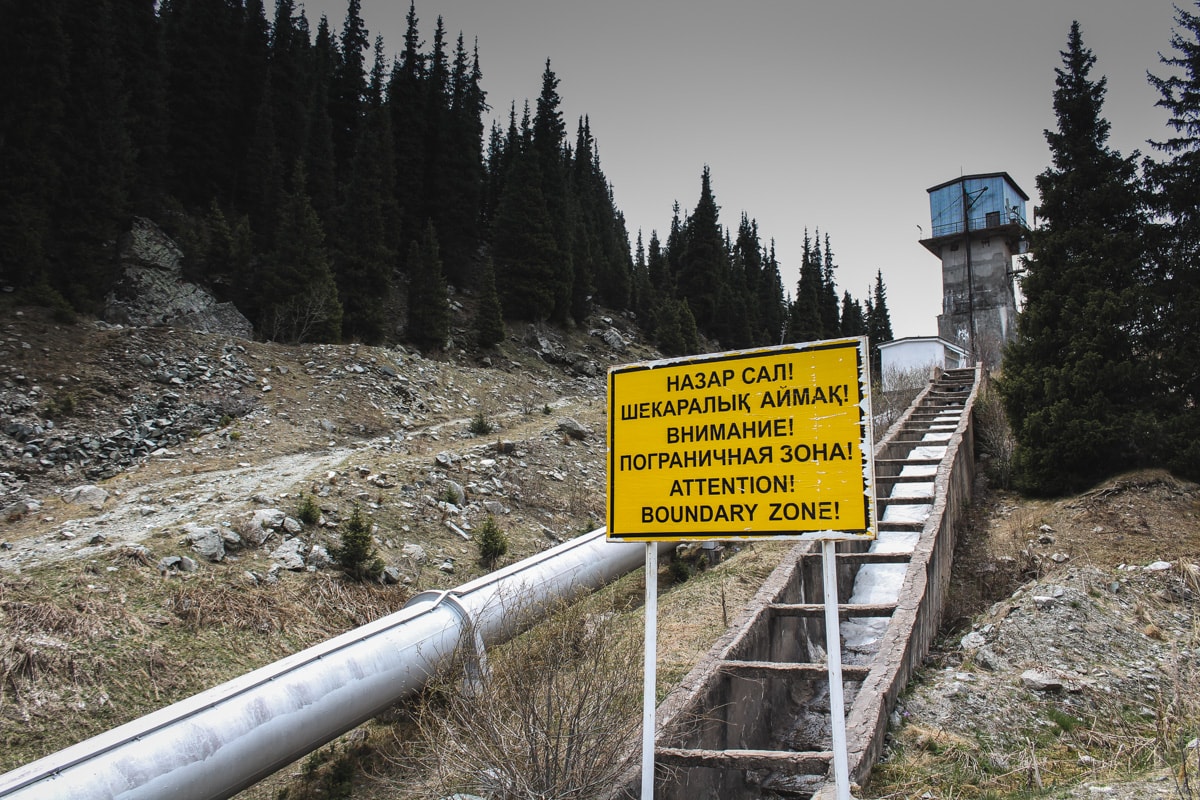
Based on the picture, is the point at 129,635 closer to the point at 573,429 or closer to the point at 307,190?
the point at 573,429

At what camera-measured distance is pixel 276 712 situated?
5.54 meters

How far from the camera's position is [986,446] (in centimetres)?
1567

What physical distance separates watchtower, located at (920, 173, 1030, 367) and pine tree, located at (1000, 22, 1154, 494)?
21906 millimetres

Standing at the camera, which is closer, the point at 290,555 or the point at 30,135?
the point at 290,555

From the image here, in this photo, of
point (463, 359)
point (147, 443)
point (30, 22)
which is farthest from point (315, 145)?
point (147, 443)

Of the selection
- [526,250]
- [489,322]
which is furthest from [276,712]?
[526,250]

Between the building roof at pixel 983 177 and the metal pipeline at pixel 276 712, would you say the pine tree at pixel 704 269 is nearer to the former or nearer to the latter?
the building roof at pixel 983 177

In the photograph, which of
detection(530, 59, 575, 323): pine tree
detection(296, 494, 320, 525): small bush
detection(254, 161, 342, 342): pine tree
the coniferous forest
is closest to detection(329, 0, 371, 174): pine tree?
the coniferous forest

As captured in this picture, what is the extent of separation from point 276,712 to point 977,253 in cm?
3646

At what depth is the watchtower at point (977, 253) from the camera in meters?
33.7

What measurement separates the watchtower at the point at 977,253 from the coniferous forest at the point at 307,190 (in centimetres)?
1537

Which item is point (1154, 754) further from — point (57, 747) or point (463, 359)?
point (463, 359)

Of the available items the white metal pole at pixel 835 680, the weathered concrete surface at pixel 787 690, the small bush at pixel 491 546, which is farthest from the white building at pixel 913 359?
the white metal pole at pixel 835 680

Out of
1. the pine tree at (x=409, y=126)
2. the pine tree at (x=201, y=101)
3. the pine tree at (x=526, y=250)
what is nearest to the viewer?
the pine tree at (x=526, y=250)
